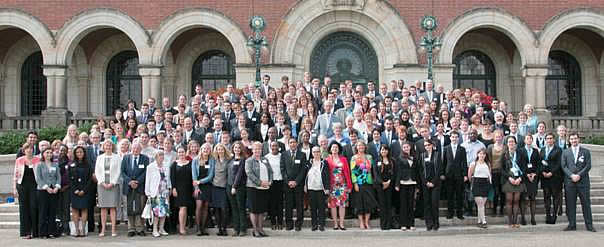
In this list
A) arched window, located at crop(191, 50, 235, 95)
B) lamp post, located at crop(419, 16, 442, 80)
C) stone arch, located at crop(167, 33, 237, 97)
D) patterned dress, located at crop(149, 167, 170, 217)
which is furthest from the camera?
arched window, located at crop(191, 50, 235, 95)

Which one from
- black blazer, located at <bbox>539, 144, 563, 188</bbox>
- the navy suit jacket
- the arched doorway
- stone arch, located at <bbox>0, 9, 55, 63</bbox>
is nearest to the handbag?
the navy suit jacket

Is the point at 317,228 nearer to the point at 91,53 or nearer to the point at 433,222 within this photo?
the point at 433,222

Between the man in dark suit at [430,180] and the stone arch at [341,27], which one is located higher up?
the stone arch at [341,27]

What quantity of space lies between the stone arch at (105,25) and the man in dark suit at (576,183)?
1498 cm

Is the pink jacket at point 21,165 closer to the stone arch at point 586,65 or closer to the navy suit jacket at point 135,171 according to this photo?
the navy suit jacket at point 135,171

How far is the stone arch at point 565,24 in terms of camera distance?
77.1ft

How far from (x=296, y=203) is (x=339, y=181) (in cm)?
90

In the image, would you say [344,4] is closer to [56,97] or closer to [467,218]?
[56,97]

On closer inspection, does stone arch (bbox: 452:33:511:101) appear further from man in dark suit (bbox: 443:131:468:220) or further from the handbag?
the handbag

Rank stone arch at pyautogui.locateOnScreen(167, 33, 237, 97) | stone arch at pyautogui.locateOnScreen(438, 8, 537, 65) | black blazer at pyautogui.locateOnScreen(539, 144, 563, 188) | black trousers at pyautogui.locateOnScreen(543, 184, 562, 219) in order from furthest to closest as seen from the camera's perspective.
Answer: stone arch at pyautogui.locateOnScreen(167, 33, 237, 97), stone arch at pyautogui.locateOnScreen(438, 8, 537, 65), black trousers at pyautogui.locateOnScreen(543, 184, 562, 219), black blazer at pyautogui.locateOnScreen(539, 144, 563, 188)

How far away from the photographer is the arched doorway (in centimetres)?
2478

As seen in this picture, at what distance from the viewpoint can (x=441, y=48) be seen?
924 inches

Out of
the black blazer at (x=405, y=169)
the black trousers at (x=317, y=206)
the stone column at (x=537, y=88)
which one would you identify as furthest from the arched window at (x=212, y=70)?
the black blazer at (x=405, y=169)

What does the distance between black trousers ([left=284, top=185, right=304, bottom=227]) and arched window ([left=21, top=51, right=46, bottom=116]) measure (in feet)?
57.9
